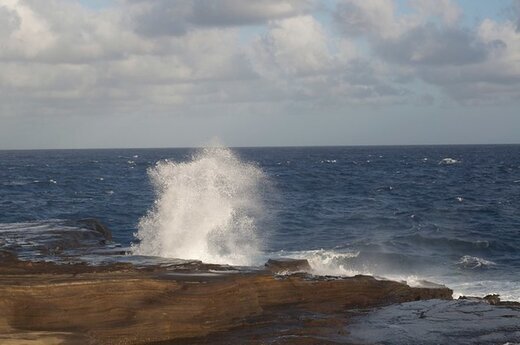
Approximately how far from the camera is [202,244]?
36.3m

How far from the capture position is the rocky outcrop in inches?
584

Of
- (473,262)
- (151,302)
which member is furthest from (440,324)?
(473,262)

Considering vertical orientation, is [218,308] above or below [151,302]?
below

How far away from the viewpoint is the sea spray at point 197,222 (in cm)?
3553

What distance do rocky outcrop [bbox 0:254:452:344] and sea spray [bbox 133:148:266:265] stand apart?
13.9 meters

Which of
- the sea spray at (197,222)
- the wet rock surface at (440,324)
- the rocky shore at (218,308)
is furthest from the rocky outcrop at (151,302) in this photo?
the sea spray at (197,222)

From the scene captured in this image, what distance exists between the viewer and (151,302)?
52.2ft

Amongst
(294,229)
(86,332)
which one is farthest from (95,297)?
(294,229)

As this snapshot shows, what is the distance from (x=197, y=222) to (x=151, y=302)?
72.4ft

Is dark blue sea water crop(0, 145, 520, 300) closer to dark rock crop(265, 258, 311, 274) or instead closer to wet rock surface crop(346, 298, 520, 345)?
dark rock crop(265, 258, 311, 274)

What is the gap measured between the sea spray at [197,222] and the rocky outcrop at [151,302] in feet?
45.8

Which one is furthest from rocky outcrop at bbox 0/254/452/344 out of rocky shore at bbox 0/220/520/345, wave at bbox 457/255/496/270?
wave at bbox 457/255/496/270

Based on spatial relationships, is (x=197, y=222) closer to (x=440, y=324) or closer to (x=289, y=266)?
(x=289, y=266)

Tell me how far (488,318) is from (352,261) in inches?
737
